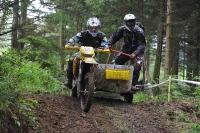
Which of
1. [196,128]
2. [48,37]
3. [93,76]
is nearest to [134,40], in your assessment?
[93,76]

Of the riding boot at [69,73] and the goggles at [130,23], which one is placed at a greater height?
the goggles at [130,23]

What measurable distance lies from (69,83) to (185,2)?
14.1m

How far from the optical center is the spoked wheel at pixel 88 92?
6.14 m

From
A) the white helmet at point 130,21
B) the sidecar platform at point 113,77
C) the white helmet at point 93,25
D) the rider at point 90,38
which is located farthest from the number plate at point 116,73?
the white helmet at point 130,21

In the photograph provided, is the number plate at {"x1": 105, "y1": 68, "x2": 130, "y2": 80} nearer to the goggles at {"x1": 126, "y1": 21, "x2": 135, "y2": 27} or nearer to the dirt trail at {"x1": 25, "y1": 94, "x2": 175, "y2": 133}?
the dirt trail at {"x1": 25, "y1": 94, "x2": 175, "y2": 133}

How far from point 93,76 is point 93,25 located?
1.62m

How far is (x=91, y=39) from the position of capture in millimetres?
7770

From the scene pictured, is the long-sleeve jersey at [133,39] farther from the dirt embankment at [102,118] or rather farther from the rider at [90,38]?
the dirt embankment at [102,118]

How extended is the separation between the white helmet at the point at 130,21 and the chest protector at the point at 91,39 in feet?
3.67

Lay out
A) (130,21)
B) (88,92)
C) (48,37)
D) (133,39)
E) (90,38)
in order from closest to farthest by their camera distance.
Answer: (88,92) → (90,38) → (130,21) → (133,39) → (48,37)

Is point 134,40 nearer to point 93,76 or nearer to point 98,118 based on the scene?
point 93,76

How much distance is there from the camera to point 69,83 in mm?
8242

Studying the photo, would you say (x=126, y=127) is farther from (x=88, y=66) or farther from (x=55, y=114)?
(x=88, y=66)

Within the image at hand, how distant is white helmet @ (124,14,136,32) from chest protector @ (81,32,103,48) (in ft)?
3.67
